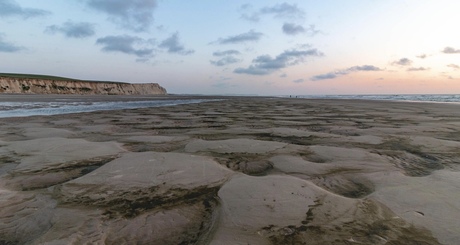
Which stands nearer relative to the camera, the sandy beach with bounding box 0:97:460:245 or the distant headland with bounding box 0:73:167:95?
the sandy beach with bounding box 0:97:460:245

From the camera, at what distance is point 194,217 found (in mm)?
2389

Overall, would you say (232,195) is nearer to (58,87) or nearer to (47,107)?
(47,107)

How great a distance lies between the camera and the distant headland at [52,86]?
55.2 m

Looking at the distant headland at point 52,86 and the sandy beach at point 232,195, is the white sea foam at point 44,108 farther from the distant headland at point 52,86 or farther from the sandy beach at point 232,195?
the distant headland at point 52,86

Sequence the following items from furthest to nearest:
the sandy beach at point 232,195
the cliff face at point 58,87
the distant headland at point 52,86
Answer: the distant headland at point 52,86
the cliff face at point 58,87
the sandy beach at point 232,195

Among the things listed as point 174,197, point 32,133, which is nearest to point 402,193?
point 174,197

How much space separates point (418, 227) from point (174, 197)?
234cm

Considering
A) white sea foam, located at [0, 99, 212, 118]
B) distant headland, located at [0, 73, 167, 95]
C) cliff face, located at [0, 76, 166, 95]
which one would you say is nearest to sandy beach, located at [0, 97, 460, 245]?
white sea foam, located at [0, 99, 212, 118]

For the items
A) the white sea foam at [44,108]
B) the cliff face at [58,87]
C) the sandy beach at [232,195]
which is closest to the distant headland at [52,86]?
the cliff face at [58,87]

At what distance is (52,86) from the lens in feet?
205

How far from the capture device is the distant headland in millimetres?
55216

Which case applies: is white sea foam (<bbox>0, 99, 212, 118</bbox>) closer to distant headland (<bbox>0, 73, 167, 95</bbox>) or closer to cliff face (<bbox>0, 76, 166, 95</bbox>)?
cliff face (<bbox>0, 76, 166, 95</bbox>)

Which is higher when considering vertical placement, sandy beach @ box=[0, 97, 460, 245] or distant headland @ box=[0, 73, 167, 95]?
distant headland @ box=[0, 73, 167, 95]

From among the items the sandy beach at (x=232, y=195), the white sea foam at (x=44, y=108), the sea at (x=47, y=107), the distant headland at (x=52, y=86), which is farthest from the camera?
the distant headland at (x=52, y=86)
